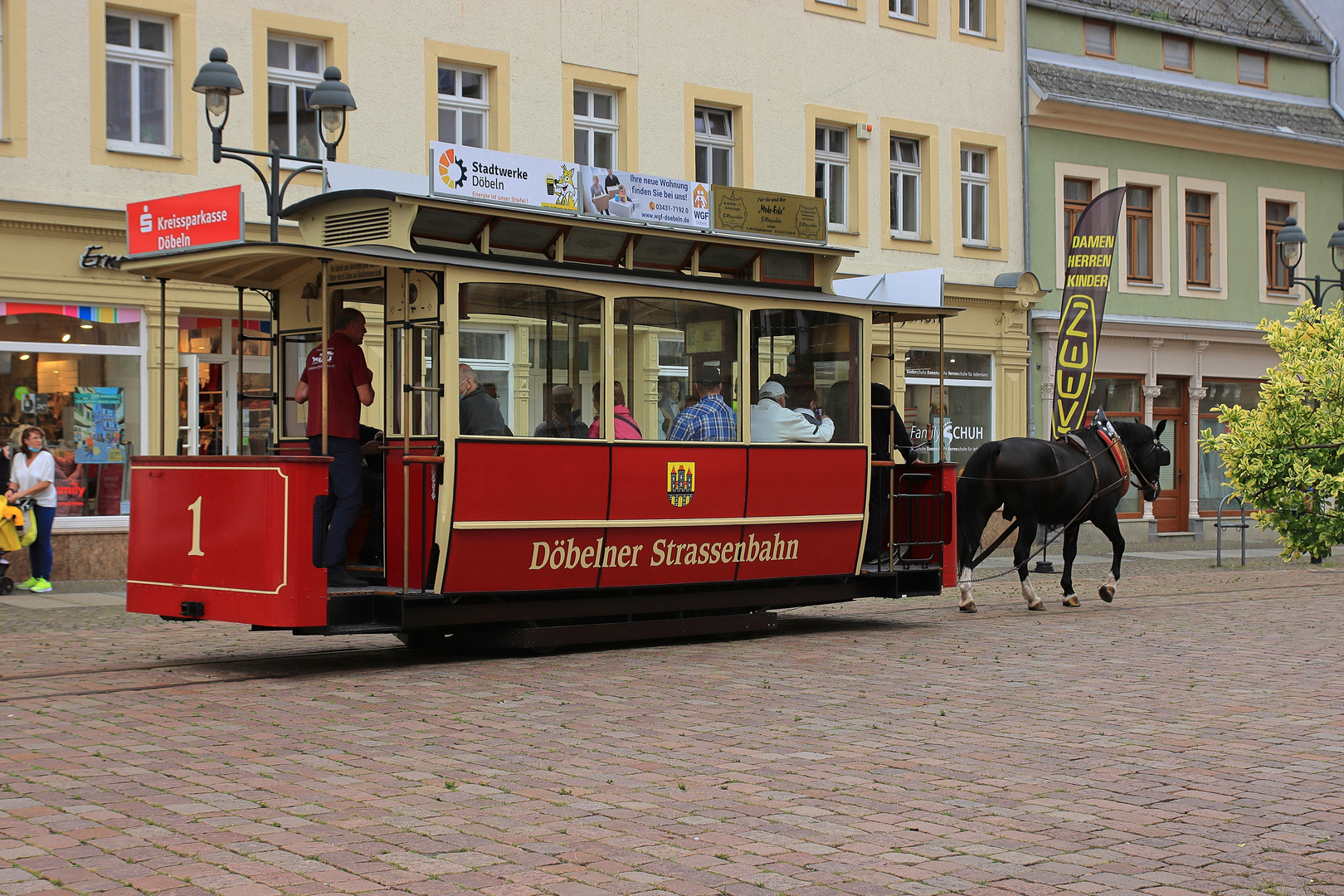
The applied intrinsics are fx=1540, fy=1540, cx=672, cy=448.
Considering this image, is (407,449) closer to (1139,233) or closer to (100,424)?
(100,424)

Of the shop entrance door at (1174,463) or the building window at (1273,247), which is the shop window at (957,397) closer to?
the shop entrance door at (1174,463)

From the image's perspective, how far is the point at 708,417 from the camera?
11570mm

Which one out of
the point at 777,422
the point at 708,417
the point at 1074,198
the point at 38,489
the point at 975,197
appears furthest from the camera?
the point at 1074,198

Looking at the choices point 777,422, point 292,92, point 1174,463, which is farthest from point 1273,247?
point 777,422

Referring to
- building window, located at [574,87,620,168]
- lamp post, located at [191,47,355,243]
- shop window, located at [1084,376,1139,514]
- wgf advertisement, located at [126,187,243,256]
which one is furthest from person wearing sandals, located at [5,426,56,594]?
shop window, located at [1084,376,1139,514]

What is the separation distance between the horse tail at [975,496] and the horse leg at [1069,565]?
0.95 metres

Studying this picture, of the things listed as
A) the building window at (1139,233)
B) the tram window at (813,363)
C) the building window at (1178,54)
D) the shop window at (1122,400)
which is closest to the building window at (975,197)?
the building window at (1139,233)

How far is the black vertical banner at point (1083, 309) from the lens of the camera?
20703 millimetres

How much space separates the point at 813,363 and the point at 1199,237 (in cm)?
1963

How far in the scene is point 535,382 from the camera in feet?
34.8

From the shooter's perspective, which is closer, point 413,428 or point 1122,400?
point 413,428

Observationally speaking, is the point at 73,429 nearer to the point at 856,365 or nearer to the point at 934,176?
the point at 856,365

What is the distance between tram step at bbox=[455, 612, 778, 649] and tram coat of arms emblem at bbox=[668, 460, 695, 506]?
3.09 feet

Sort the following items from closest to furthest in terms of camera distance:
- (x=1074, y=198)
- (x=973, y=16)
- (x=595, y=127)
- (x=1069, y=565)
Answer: (x=1069, y=565), (x=595, y=127), (x=973, y=16), (x=1074, y=198)
